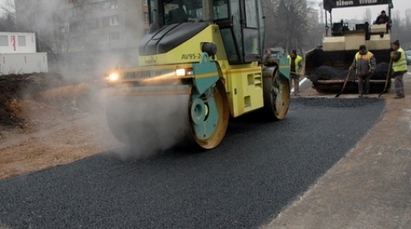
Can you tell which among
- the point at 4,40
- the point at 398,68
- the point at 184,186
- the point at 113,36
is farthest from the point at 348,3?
the point at 4,40

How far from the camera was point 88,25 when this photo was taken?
39.3 ft

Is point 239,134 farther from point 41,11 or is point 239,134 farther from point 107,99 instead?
point 41,11

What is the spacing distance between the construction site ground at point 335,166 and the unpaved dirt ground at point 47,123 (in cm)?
2

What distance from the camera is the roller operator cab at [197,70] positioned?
215 inches

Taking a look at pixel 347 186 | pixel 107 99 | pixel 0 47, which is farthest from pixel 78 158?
pixel 0 47

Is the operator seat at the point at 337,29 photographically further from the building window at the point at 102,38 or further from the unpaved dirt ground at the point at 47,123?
the unpaved dirt ground at the point at 47,123

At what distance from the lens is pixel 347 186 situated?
13.7 feet

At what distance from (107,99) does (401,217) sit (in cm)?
411

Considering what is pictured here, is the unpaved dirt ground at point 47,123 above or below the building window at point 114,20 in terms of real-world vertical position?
below

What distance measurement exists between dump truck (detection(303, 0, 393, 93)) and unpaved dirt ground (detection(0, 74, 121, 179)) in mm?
6534

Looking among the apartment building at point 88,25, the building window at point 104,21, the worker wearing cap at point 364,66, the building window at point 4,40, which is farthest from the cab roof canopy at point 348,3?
the building window at point 4,40

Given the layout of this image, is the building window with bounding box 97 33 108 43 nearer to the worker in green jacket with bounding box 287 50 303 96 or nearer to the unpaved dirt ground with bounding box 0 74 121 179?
the unpaved dirt ground with bounding box 0 74 121 179

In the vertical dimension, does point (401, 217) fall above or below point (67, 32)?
below

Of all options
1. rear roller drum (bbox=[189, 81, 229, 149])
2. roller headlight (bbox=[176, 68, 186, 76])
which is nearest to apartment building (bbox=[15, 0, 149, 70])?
rear roller drum (bbox=[189, 81, 229, 149])
